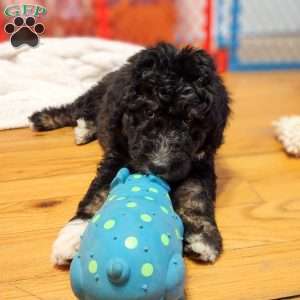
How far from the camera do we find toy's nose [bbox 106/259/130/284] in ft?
2.76

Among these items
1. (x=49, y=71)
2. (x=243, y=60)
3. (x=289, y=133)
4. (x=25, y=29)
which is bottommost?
(x=243, y=60)

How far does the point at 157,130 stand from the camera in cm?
130

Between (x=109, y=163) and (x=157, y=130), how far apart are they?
245 millimetres

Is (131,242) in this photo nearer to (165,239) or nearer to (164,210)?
(165,239)

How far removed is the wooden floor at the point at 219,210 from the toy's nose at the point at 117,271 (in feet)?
0.99

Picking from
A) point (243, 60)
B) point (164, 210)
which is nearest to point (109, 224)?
point (164, 210)

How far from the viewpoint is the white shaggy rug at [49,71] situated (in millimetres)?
2207

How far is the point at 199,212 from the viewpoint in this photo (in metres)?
1.30

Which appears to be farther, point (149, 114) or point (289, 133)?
point (289, 133)

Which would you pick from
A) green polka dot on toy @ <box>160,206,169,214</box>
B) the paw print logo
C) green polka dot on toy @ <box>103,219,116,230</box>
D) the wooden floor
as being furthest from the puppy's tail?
green polka dot on toy @ <box>103,219,116,230</box>

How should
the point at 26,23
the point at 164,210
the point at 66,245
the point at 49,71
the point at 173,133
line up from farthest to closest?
the point at 49,71 → the point at 26,23 → the point at 173,133 → the point at 66,245 → the point at 164,210

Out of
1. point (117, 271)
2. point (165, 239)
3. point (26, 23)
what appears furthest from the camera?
point (26, 23)

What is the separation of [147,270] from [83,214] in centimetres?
45

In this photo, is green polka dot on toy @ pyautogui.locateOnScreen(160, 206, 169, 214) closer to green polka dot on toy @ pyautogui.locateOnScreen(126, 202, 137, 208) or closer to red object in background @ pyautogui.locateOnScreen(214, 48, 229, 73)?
green polka dot on toy @ pyautogui.locateOnScreen(126, 202, 137, 208)
